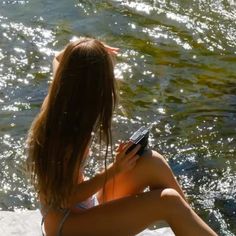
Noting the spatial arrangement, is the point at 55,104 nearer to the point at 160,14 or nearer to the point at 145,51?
the point at 145,51

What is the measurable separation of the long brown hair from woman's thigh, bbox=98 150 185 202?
348 mm

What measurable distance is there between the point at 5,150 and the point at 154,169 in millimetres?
2177

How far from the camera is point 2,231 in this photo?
14.8 feet

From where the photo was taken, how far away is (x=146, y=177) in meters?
4.00

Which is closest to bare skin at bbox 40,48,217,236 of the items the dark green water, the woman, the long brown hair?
the woman

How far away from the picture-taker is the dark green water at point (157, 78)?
545cm

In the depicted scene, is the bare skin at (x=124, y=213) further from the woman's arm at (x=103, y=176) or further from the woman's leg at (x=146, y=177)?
the woman's leg at (x=146, y=177)

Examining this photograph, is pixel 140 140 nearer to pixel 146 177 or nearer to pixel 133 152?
pixel 133 152

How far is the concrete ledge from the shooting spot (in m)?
4.48

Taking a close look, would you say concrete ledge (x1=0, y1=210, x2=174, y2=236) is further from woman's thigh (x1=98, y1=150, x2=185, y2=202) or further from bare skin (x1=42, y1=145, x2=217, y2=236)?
bare skin (x1=42, y1=145, x2=217, y2=236)

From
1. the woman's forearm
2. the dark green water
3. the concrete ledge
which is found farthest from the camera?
the dark green water

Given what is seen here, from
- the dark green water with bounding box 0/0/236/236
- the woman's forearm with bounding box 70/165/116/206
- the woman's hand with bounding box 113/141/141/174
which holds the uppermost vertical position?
the woman's hand with bounding box 113/141/141/174

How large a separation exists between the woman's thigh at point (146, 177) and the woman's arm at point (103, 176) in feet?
0.47

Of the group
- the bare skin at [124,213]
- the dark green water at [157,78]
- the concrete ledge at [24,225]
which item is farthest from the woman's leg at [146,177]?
the dark green water at [157,78]
